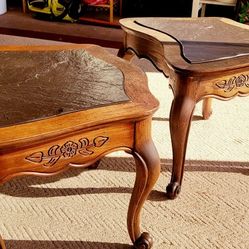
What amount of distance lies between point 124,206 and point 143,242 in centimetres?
20

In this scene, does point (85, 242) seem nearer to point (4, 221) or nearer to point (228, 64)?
point (4, 221)

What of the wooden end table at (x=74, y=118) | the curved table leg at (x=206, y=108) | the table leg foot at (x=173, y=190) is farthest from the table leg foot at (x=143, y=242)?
the curved table leg at (x=206, y=108)

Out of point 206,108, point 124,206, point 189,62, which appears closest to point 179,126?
point 189,62

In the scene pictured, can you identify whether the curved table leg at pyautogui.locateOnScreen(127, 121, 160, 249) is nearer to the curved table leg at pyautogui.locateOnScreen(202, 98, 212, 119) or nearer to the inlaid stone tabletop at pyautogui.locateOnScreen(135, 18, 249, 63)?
the inlaid stone tabletop at pyautogui.locateOnScreen(135, 18, 249, 63)

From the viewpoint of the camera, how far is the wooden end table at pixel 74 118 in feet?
2.62

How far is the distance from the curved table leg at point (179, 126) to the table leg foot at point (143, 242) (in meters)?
0.23

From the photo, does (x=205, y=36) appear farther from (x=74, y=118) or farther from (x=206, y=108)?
(x=74, y=118)

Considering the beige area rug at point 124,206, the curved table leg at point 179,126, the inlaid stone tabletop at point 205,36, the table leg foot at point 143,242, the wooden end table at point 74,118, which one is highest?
the inlaid stone tabletop at point 205,36

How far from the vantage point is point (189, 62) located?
3.59 feet

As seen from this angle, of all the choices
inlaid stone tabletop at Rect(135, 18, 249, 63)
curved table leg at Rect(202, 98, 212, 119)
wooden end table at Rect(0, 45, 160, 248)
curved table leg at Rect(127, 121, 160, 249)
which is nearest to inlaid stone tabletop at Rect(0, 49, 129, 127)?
wooden end table at Rect(0, 45, 160, 248)

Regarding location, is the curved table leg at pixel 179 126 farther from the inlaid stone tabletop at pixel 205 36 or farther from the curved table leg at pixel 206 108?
the curved table leg at pixel 206 108

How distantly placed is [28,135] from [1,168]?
9 centimetres

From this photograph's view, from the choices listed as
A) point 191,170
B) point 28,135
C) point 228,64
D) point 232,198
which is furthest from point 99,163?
point 28,135

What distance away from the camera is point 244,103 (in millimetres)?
1869
